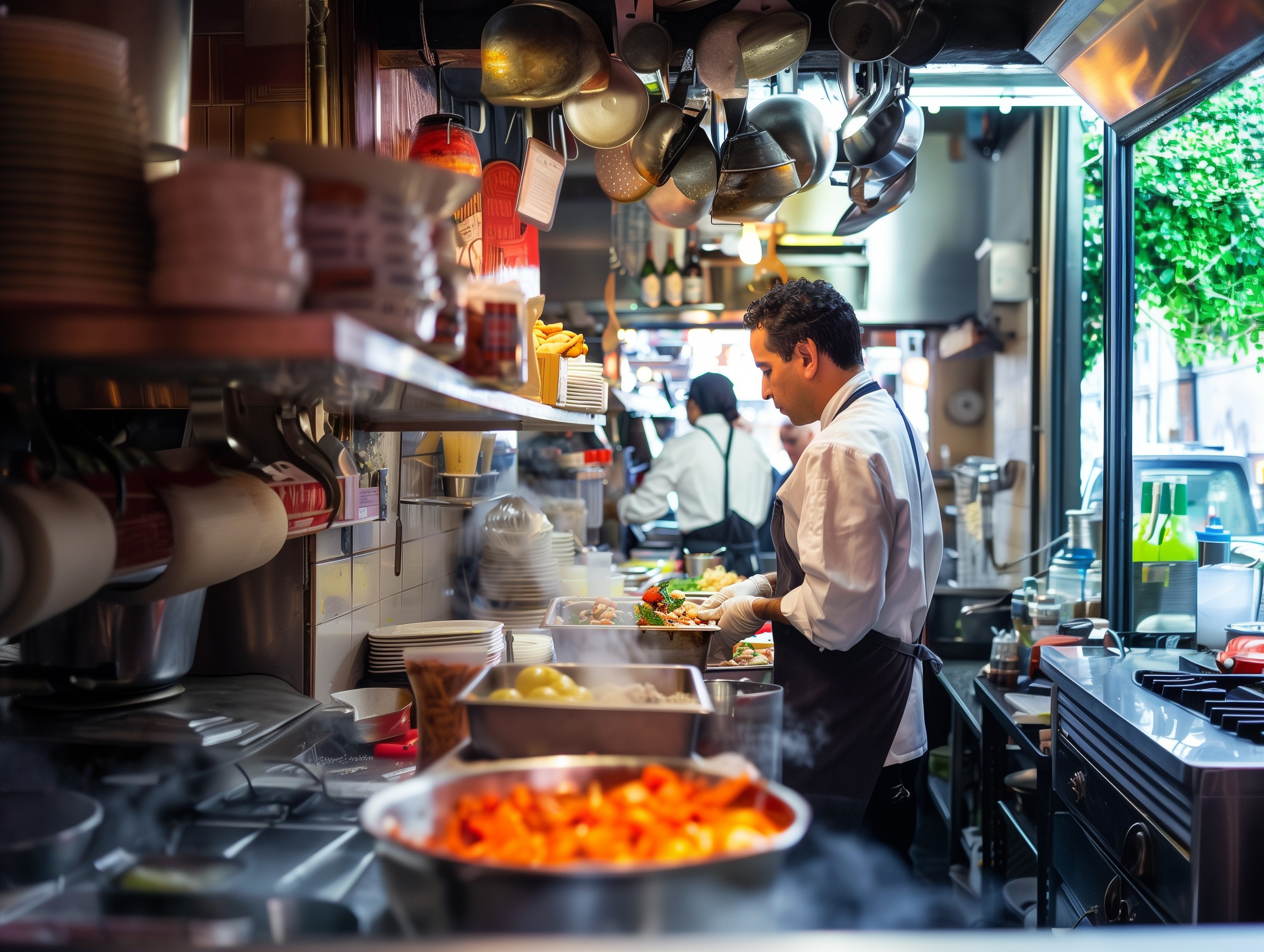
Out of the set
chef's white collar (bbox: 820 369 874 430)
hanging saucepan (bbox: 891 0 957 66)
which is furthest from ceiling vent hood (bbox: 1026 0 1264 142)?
chef's white collar (bbox: 820 369 874 430)

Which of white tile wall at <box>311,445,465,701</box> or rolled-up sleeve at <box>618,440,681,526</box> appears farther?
rolled-up sleeve at <box>618,440,681,526</box>

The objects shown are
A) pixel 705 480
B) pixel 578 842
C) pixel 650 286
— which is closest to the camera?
pixel 578 842

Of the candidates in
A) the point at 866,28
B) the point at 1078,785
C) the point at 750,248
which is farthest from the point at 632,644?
the point at 750,248

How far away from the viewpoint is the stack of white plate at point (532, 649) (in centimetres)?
277

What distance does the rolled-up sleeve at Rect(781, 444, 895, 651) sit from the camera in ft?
7.72

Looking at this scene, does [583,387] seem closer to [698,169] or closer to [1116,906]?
[698,169]

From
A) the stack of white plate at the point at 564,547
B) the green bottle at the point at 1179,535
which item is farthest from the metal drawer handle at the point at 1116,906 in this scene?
the stack of white plate at the point at 564,547

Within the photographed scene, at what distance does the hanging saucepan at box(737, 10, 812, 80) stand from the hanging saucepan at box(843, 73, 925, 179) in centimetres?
52

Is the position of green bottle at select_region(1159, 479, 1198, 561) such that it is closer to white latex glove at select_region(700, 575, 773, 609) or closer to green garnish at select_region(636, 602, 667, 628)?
white latex glove at select_region(700, 575, 773, 609)

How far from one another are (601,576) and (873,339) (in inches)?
182

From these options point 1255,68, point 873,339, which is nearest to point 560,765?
point 1255,68

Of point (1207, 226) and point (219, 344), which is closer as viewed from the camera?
point (219, 344)

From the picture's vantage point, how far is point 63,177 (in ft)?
3.39

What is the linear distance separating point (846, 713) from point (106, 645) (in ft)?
5.67
